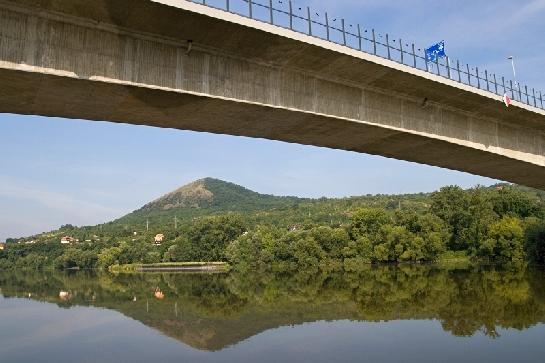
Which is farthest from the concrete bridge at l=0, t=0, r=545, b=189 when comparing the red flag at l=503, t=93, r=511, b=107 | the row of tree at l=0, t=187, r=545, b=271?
the row of tree at l=0, t=187, r=545, b=271

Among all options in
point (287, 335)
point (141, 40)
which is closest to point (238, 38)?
point (141, 40)

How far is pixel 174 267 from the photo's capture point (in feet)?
297

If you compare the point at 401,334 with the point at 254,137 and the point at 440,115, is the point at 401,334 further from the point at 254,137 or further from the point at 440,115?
the point at 254,137

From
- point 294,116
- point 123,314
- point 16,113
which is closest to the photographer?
point 16,113

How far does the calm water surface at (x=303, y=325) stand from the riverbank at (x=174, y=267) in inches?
1548

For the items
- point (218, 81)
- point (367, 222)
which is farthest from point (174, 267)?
point (218, 81)

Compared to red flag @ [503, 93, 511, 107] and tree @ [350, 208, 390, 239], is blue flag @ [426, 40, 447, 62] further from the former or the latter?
tree @ [350, 208, 390, 239]

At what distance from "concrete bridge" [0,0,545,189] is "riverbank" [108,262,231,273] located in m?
63.4

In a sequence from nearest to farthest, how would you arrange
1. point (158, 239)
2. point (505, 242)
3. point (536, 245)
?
point (536, 245) → point (505, 242) → point (158, 239)

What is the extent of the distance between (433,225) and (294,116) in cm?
6045

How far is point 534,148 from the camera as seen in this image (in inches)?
886

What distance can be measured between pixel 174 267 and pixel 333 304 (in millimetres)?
62417

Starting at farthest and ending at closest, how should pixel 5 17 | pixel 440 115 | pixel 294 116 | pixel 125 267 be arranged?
pixel 125 267 → pixel 440 115 → pixel 294 116 → pixel 5 17

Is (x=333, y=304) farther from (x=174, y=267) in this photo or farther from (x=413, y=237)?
(x=174, y=267)
